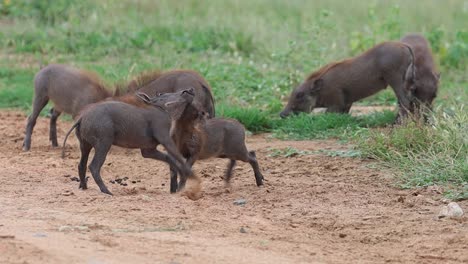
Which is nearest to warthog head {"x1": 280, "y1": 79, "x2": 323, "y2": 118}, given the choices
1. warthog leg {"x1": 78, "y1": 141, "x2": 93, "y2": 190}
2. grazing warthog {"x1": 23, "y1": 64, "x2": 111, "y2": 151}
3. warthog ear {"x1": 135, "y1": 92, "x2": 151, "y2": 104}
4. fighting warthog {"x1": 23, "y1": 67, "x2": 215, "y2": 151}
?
fighting warthog {"x1": 23, "y1": 67, "x2": 215, "y2": 151}

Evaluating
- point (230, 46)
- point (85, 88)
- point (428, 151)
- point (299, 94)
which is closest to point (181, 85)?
point (85, 88)

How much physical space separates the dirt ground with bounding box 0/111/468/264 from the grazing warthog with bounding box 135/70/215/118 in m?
0.66

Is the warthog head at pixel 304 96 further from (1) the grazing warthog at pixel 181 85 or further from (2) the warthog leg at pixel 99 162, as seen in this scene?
(2) the warthog leg at pixel 99 162

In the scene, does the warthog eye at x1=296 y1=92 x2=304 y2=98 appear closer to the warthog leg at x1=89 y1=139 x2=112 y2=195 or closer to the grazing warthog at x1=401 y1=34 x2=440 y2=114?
the grazing warthog at x1=401 y1=34 x2=440 y2=114

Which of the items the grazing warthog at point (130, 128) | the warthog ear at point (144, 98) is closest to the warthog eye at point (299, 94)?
the warthog ear at point (144, 98)

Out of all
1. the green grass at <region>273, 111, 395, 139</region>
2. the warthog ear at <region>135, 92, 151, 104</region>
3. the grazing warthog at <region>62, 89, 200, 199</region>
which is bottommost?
the green grass at <region>273, 111, 395, 139</region>

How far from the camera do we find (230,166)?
9.29 meters

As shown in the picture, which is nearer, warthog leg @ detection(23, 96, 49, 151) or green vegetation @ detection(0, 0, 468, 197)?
warthog leg @ detection(23, 96, 49, 151)

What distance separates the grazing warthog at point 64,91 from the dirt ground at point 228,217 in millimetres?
717

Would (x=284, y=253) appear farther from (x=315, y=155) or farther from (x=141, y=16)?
(x=141, y=16)

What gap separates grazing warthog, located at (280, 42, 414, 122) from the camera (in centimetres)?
1236

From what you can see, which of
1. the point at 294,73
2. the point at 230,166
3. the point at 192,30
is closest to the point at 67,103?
the point at 230,166

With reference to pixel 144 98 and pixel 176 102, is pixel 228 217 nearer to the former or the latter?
pixel 176 102

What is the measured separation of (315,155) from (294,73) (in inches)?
164
